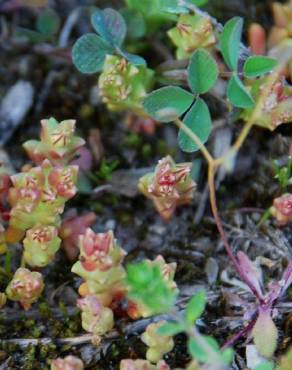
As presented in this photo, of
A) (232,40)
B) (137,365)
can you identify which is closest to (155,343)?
(137,365)

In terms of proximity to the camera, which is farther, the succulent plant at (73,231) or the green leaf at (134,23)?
the green leaf at (134,23)

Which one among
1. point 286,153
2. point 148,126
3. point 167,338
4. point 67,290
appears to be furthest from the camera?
point 148,126

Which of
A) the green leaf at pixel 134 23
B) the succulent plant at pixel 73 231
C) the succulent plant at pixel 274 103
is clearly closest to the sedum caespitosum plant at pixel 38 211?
the succulent plant at pixel 73 231

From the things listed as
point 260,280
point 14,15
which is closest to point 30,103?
point 14,15

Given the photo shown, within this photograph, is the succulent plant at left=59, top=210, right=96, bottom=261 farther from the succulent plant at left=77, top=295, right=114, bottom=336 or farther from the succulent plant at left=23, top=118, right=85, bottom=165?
the succulent plant at left=77, top=295, right=114, bottom=336

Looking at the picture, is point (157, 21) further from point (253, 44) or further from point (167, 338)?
point (167, 338)

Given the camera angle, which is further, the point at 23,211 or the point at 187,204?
the point at 187,204

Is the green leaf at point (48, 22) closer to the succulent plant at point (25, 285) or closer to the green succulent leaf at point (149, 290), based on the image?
the succulent plant at point (25, 285)

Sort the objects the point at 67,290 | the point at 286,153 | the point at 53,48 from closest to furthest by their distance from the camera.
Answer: the point at 67,290 → the point at 286,153 → the point at 53,48
